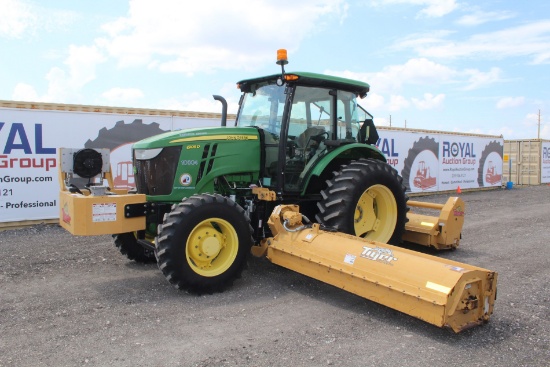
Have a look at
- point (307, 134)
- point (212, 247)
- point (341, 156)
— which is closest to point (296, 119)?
point (307, 134)

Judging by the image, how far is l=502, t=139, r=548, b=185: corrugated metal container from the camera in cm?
2280

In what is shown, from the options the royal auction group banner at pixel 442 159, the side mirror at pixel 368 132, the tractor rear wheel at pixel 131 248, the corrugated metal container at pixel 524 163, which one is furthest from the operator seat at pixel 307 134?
the corrugated metal container at pixel 524 163

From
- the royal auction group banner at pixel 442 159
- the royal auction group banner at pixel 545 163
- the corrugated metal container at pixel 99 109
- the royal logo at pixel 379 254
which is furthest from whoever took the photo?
the royal auction group banner at pixel 545 163

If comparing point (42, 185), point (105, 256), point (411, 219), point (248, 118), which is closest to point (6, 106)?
point (42, 185)

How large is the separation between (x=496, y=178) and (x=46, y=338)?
63.0ft

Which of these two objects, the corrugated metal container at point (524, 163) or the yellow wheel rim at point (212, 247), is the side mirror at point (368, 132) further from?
the corrugated metal container at point (524, 163)

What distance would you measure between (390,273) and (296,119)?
2.47 meters

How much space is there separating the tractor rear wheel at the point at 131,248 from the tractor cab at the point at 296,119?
1.83 metres

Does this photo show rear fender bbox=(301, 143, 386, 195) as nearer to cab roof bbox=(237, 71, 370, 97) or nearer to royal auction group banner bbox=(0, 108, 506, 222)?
cab roof bbox=(237, 71, 370, 97)

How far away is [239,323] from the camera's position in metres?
4.20

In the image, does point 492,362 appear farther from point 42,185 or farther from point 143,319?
point 42,185

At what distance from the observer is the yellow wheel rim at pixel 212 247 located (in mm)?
4922

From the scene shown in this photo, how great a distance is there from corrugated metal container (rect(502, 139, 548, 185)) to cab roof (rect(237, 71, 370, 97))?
18514 millimetres

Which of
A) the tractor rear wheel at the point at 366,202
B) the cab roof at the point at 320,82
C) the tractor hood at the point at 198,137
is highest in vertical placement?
the cab roof at the point at 320,82
